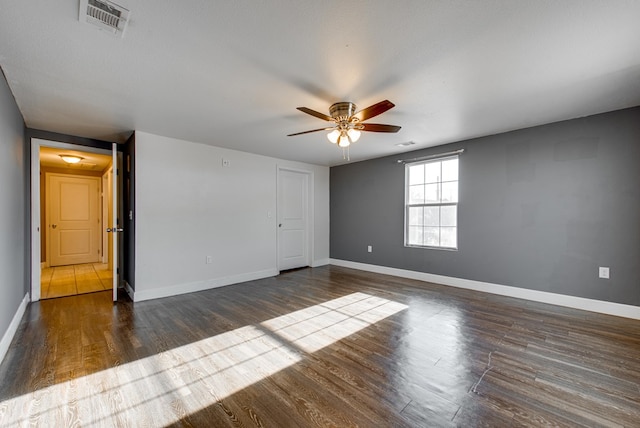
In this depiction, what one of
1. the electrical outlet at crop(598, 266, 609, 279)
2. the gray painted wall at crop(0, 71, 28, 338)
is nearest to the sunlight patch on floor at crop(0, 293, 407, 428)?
the gray painted wall at crop(0, 71, 28, 338)

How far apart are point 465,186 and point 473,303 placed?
5.86 ft

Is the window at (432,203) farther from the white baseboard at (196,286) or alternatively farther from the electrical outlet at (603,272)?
the white baseboard at (196,286)

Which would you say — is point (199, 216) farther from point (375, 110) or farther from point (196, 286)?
point (375, 110)

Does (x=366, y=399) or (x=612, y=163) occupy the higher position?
(x=612, y=163)

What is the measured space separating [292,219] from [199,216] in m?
2.02

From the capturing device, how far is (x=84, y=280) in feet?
16.1

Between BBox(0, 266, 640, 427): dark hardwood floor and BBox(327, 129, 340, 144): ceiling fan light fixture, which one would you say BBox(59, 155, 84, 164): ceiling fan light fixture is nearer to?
BBox(0, 266, 640, 427): dark hardwood floor

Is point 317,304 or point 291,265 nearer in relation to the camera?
point 317,304

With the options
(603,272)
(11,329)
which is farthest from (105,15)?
(603,272)

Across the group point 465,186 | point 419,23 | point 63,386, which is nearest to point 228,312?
point 63,386

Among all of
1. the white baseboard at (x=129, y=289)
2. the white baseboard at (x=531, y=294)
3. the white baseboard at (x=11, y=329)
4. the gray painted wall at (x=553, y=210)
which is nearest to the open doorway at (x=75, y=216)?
the white baseboard at (x=129, y=289)

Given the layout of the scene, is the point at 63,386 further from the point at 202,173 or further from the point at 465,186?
the point at 465,186

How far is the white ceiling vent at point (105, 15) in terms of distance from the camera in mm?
1514

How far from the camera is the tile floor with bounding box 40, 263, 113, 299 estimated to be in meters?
4.20
